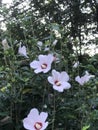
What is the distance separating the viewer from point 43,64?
173cm

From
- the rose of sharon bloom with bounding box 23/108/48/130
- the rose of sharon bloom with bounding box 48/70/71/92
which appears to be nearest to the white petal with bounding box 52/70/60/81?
the rose of sharon bloom with bounding box 48/70/71/92

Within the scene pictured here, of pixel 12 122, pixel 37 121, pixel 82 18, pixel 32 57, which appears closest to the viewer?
pixel 37 121

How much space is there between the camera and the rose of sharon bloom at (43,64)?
1.73 m

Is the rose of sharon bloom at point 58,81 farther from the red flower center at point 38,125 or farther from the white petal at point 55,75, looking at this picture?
the red flower center at point 38,125

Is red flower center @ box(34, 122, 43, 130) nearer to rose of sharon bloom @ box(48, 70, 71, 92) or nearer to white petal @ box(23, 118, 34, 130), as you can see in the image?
white petal @ box(23, 118, 34, 130)

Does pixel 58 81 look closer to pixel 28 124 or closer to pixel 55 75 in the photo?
pixel 55 75

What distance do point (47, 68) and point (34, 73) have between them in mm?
106

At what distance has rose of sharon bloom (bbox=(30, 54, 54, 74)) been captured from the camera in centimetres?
173

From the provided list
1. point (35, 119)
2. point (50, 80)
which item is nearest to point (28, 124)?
point (35, 119)

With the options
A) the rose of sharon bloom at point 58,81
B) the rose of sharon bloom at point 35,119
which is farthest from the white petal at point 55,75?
the rose of sharon bloom at point 35,119

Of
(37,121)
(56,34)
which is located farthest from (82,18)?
(37,121)

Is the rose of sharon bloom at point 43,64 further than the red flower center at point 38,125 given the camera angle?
Yes

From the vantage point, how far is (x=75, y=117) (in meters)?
1.80

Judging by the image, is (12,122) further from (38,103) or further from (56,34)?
(56,34)
